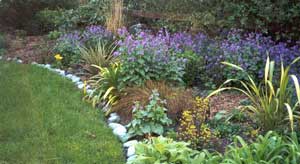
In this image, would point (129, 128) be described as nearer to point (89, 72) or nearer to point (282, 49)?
point (89, 72)

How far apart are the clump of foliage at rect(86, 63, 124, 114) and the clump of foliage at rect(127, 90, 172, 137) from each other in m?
0.78

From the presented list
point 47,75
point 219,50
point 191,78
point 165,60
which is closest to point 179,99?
point 165,60

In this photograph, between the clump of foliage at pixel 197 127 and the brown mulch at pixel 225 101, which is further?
the brown mulch at pixel 225 101

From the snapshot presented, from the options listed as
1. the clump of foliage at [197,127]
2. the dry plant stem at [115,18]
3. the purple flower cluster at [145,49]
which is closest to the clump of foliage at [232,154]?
the clump of foliage at [197,127]

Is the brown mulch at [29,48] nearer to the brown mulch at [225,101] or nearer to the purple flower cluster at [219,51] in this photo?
the purple flower cluster at [219,51]

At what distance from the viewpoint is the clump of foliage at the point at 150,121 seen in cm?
397

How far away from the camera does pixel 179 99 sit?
4309 mm

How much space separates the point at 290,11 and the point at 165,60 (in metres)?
2.35

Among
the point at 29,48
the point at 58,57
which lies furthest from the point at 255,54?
the point at 29,48

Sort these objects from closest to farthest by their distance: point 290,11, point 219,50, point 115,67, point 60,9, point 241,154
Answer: point 241,154, point 115,67, point 219,50, point 290,11, point 60,9

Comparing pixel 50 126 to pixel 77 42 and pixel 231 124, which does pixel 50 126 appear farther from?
pixel 77 42

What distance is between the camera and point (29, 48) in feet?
26.0

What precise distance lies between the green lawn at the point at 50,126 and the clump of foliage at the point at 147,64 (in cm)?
60

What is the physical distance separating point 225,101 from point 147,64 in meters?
0.99
